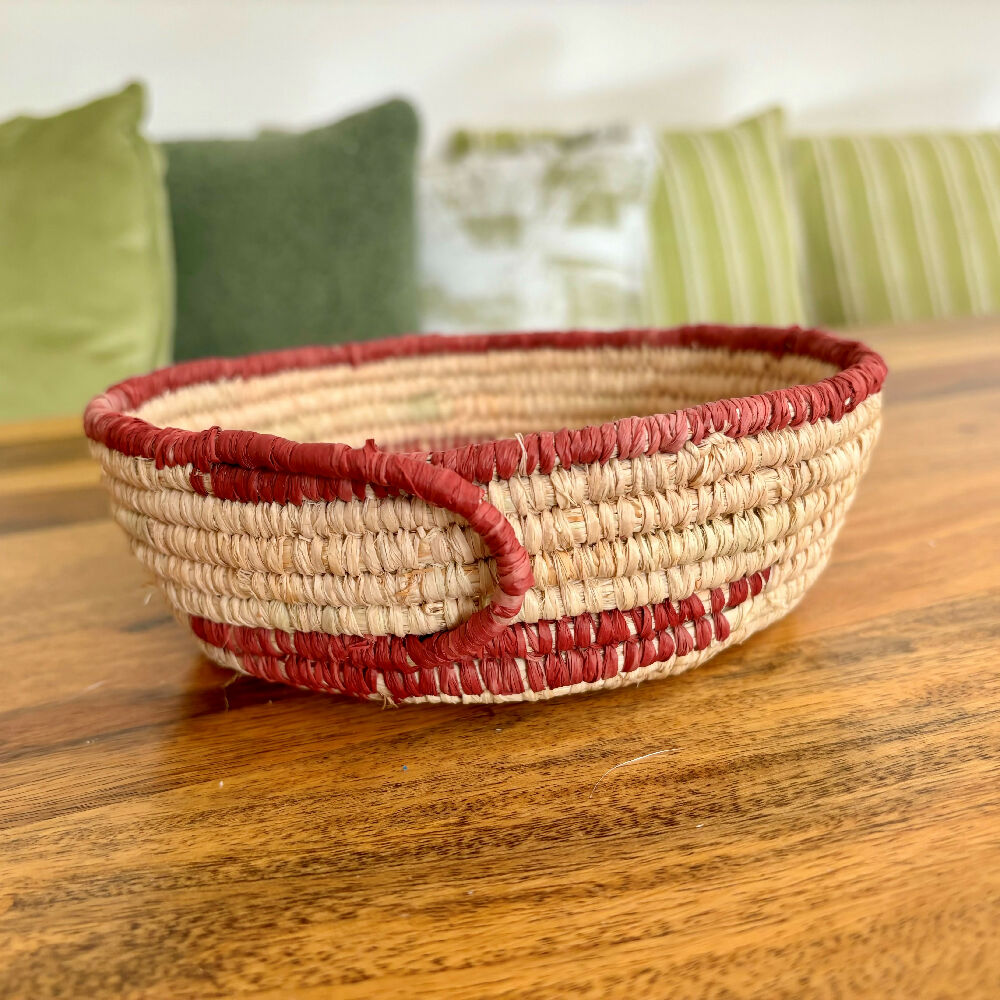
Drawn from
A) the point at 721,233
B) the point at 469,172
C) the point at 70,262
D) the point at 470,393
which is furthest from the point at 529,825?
the point at 721,233

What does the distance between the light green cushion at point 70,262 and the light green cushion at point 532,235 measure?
466 millimetres

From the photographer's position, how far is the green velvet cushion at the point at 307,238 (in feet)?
4.85

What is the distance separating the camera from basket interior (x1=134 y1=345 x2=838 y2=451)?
0.62m

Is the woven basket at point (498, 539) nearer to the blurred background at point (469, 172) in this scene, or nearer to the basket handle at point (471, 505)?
the basket handle at point (471, 505)

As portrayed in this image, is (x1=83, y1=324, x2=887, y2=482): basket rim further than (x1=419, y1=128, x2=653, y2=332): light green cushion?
No

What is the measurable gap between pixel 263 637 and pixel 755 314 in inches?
61.6

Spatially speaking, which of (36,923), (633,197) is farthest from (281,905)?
(633,197)

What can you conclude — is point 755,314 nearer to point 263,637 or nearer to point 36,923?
point 263,637

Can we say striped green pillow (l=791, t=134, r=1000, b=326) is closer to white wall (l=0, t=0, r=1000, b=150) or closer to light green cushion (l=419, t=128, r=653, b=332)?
white wall (l=0, t=0, r=1000, b=150)

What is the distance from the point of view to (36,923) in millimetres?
284

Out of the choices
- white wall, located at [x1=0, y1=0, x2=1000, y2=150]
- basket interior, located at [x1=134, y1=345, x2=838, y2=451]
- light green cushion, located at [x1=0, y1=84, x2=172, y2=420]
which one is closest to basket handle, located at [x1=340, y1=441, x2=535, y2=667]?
basket interior, located at [x1=134, y1=345, x2=838, y2=451]

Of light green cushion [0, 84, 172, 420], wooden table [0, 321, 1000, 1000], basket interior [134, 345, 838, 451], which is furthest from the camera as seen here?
light green cushion [0, 84, 172, 420]

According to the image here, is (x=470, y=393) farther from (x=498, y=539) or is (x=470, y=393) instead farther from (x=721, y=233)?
(x=721, y=233)

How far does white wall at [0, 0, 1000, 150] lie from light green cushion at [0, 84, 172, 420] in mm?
546
